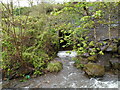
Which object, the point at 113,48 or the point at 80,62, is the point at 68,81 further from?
the point at 113,48

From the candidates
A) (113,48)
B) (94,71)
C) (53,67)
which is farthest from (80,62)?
(113,48)

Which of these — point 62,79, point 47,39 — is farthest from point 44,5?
point 62,79

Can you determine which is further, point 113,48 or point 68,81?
point 113,48

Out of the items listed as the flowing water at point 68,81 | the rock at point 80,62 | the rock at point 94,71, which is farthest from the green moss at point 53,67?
the rock at point 94,71

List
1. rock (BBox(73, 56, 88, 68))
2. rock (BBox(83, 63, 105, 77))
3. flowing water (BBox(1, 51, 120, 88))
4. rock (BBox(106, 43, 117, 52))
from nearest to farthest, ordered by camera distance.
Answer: flowing water (BBox(1, 51, 120, 88))
rock (BBox(83, 63, 105, 77))
rock (BBox(73, 56, 88, 68))
rock (BBox(106, 43, 117, 52))

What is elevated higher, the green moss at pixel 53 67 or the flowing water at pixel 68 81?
the green moss at pixel 53 67

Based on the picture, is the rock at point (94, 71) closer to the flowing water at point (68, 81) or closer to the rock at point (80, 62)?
the flowing water at point (68, 81)

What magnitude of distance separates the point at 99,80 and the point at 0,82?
416 centimetres

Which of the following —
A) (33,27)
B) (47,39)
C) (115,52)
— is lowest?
(115,52)

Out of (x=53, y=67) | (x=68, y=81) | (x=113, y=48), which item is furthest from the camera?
(x=113, y=48)

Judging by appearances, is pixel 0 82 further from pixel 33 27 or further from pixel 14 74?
pixel 33 27

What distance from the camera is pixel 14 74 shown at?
4.63 m

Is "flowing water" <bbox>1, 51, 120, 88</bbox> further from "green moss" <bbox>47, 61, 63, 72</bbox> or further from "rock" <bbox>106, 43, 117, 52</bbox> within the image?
"rock" <bbox>106, 43, 117, 52</bbox>

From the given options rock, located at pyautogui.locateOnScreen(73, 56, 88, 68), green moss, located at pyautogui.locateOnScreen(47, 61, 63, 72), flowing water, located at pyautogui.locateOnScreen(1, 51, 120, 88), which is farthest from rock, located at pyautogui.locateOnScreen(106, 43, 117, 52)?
green moss, located at pyautogui.locateOnScreen(47, 61, 63, 72)
